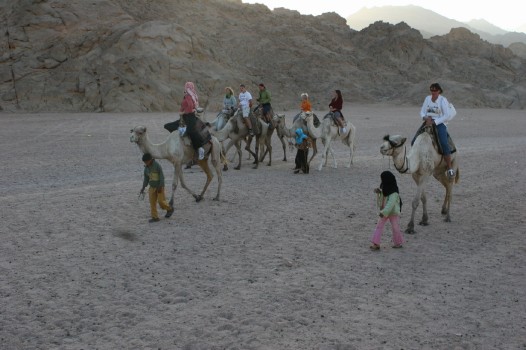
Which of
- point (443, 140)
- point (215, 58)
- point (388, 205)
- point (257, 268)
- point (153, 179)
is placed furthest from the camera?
point (215, 58)

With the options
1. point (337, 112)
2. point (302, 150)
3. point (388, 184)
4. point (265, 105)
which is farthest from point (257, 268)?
point (265, 105)

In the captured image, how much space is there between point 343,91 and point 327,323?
50.0 meters

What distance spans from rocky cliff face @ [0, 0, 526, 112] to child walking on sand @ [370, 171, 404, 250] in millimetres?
30580

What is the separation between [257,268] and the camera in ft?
27.9

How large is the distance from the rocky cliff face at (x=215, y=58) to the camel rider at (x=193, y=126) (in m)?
26.5

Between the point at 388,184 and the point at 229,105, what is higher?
the point at 229,105

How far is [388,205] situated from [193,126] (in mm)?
5017

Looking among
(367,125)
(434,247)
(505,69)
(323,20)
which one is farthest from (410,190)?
(323,20)

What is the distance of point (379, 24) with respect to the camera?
69.7 metres

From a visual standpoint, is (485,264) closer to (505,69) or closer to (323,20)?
(505,69)

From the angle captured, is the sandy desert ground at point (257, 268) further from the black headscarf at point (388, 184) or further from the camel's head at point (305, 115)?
the camel's head at point (305, 115)

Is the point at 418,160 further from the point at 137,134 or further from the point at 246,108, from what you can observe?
the point at 246,108

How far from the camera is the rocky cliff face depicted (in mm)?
40062

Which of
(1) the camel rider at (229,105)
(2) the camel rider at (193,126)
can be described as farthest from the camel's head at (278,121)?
(2) the camel rider at (193,126)
